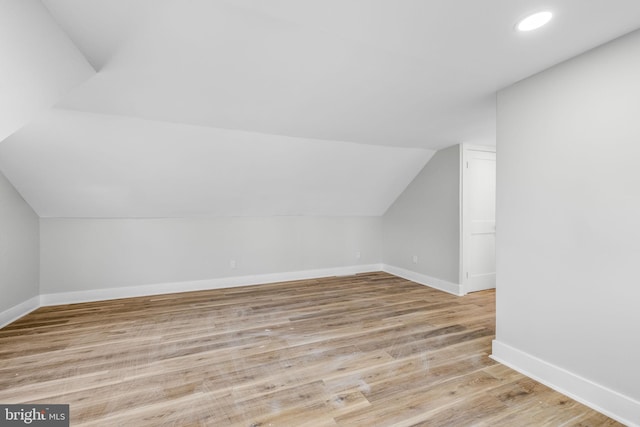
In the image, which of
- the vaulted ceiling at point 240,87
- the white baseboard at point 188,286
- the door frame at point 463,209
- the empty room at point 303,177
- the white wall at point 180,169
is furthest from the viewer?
the door frame at point 463,209

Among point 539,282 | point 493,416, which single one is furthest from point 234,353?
point 539,282

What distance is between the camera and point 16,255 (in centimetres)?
298

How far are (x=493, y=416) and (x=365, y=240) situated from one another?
12.1 ft

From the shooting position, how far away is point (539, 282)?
6.38ft

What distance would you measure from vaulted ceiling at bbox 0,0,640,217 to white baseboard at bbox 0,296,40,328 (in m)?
1.07

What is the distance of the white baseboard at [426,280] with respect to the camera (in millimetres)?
3830

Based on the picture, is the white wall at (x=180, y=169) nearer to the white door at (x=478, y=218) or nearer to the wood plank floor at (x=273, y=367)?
the white door at (x=478, y=218)

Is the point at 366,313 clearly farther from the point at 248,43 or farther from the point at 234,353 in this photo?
the point at 248,43

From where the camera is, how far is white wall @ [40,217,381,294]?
350cm

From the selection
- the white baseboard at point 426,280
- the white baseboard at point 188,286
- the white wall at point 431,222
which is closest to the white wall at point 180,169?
the white wall at point 431,222

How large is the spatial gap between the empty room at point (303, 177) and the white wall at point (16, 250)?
1.2 inches

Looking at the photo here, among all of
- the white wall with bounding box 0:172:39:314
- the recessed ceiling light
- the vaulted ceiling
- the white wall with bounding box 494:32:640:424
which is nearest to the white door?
the vaulted ceiling

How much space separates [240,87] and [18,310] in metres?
3.52

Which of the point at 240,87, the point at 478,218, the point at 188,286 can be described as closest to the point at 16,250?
the point at 188,286
